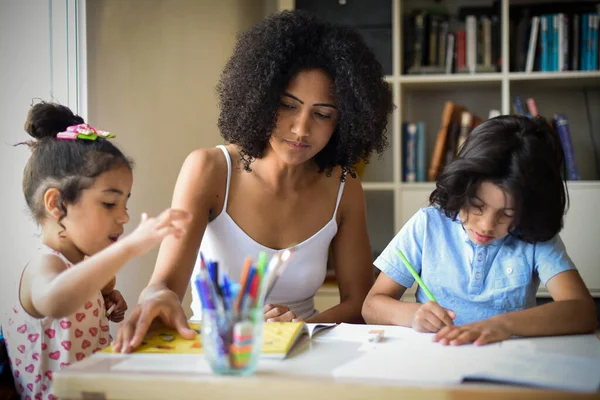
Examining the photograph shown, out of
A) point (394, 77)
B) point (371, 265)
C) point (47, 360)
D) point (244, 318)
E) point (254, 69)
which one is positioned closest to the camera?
point (244, 318)

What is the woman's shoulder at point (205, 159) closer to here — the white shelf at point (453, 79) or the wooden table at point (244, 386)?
the wooden table at point (244, 386)

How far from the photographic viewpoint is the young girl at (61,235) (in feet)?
3.70

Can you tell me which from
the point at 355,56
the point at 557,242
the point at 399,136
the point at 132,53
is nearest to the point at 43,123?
the point at 355,56

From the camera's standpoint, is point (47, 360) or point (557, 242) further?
point (557, 242)

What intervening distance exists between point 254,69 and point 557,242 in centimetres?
80

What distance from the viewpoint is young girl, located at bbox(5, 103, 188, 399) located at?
44.4 inches

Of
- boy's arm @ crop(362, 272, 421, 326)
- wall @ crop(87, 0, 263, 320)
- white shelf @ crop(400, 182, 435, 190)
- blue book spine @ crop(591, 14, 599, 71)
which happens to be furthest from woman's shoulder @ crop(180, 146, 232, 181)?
blue book spine @ crop(591, 14, 599, 71)

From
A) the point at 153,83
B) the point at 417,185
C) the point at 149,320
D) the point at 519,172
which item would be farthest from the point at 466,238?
the point at 417,185

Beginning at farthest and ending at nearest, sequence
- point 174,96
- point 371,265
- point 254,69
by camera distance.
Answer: point 174,96
point 371,265
point 254,69

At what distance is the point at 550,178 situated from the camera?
1.34m

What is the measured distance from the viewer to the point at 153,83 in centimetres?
225

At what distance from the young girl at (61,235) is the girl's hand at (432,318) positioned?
46 centimetres

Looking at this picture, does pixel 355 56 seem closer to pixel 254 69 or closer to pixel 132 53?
pixel 254 69

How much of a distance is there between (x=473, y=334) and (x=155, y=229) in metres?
0.54
